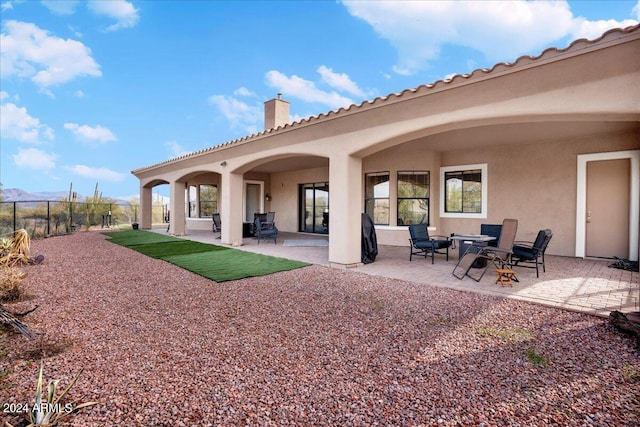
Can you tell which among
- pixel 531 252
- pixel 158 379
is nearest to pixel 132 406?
pixel 158 379

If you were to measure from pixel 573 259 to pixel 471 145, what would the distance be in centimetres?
405

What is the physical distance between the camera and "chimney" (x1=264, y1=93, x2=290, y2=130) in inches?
555

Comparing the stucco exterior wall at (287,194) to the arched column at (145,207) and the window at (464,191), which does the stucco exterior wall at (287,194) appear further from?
the arched column at (145,207)

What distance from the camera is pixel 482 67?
4949mm

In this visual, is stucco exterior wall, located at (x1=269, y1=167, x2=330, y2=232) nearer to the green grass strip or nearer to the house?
the house

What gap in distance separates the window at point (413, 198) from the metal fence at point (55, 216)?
50.2 feet

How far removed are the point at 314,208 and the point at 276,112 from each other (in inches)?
182

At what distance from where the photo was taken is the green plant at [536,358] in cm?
296

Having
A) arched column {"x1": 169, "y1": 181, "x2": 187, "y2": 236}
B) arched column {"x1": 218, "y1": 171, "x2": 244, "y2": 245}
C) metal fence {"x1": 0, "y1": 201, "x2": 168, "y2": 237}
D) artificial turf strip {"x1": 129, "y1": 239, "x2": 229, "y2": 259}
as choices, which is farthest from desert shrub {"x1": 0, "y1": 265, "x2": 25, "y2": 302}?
metal fence {"x1": 0, "y1": 201, "x2": 168, "y2": 237}

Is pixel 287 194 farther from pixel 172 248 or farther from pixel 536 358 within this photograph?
pixel 536 358

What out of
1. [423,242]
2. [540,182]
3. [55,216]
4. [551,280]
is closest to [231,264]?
[423,242]

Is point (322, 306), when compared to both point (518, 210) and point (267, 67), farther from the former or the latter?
point (267, 67)

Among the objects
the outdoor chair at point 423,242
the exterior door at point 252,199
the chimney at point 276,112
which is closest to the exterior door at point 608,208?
the outdoor chair at point 423,242

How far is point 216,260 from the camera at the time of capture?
831 centimetres
